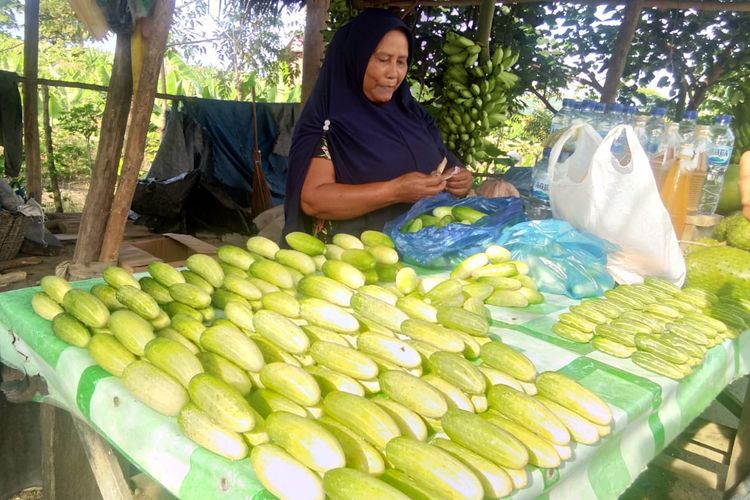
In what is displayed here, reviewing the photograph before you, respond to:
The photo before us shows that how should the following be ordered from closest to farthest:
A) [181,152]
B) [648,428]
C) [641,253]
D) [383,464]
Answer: [383,464]
[648,428]
[641,253]
[181,152]

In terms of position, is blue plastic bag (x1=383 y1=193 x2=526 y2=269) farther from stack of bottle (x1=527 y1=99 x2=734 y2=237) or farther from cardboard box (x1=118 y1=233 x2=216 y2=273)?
cardboard box (x1=118 y1=233 x2=216 y2=273)

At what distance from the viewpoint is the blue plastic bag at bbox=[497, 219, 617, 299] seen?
6.77ft

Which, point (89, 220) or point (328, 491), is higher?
point (328, 491)

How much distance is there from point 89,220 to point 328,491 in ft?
12.5

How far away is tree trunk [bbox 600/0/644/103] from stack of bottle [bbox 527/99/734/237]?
8.00 feet

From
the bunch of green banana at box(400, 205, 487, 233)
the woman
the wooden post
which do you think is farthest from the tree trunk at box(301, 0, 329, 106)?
the bunch of green banana at box(400, 205, 487, 233)

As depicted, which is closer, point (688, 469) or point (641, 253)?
point (641, 253)

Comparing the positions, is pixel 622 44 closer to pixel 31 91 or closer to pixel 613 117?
pixel 613 117

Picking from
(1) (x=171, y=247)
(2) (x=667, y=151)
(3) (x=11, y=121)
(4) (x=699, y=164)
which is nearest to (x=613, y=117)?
(2) (x=667, y=151)

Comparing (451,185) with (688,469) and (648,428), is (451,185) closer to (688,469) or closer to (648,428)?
(648,428)

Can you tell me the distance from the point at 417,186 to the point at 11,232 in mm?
6303

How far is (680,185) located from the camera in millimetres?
2506

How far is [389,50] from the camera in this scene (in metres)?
2.81

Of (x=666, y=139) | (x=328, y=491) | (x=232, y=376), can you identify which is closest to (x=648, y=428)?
(x=328, y=491)
